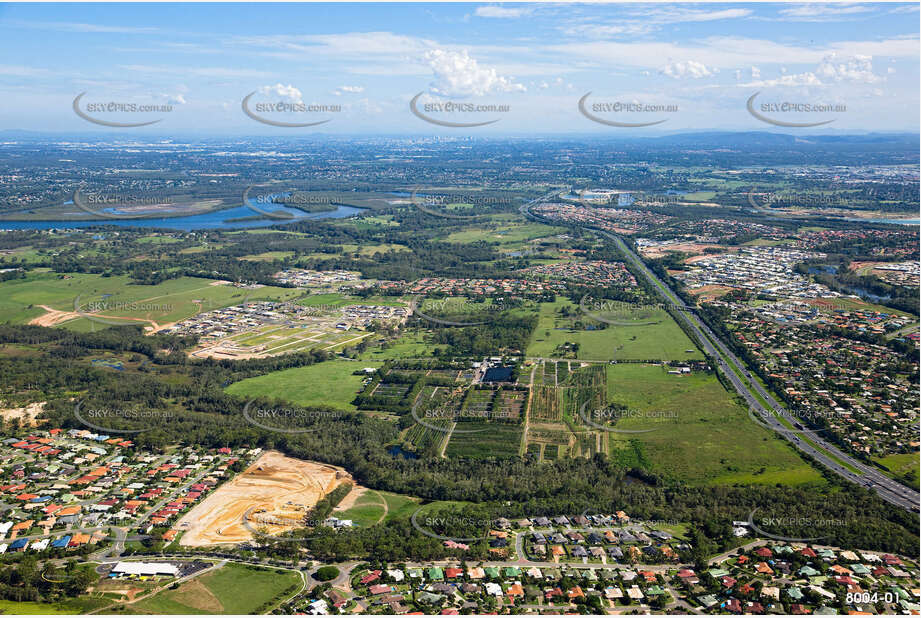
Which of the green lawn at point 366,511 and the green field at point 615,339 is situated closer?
the green lawn at point 366,511

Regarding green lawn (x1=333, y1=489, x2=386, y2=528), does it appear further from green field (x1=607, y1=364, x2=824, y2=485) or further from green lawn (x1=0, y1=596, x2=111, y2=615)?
green field (x1=607, y1=364, x2=824, y2=485)

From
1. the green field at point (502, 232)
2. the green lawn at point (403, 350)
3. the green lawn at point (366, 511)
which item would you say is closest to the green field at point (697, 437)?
the green lawn at point (366, 511)

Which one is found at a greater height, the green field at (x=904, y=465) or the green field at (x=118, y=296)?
the green field at (x=118, y=296)

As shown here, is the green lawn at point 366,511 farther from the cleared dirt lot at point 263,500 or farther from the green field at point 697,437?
the green field at point 697,437

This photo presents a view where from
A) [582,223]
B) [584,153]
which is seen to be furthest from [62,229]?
[584,153]

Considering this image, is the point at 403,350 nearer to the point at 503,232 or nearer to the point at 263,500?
the point at 263,500

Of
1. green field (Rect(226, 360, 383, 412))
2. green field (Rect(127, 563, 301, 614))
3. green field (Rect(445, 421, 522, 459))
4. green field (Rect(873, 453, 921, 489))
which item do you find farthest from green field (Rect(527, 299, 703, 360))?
green field (Rect(127, 563, 301, 614))

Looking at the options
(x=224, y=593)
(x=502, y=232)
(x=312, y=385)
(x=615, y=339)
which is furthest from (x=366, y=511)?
(x=502, y=232)
